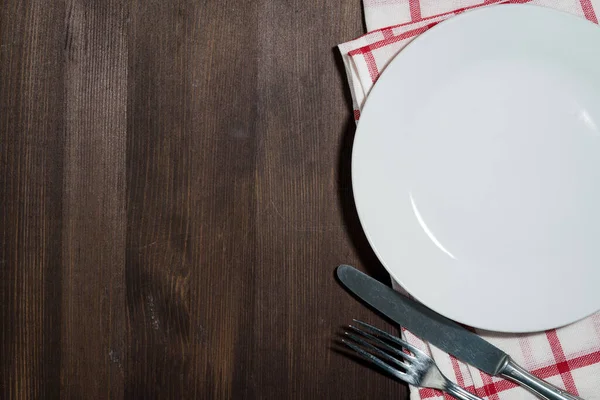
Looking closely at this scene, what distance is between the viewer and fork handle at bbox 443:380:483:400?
53cm

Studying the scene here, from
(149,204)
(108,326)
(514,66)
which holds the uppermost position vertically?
(514,66)

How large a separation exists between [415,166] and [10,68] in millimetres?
375

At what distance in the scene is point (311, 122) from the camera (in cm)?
56

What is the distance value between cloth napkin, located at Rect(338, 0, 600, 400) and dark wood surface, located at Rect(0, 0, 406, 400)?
0.10 ft

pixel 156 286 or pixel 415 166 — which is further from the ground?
pixel 415 166

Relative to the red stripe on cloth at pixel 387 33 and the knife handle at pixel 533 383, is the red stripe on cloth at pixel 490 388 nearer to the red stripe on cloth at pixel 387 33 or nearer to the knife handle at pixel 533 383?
the knife handle at pixel 533 383

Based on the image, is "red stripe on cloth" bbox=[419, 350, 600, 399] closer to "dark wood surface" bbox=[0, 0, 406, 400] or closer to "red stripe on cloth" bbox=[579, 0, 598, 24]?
"dark wood surface" bbox=[0, 0, 406, 400]

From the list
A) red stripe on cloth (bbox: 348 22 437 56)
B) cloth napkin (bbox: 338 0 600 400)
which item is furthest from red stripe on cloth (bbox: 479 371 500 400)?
red stripe on cloth (bbox: 348 22 437 56)

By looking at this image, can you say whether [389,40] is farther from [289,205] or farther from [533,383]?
[533,383]

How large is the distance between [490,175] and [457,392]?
0.18 metres

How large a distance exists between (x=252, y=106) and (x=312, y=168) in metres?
0.08

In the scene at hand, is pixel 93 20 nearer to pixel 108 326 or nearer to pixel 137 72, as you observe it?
pixel 137 72

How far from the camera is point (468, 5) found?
53 cm

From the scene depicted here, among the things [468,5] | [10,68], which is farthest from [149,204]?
[468,5]
